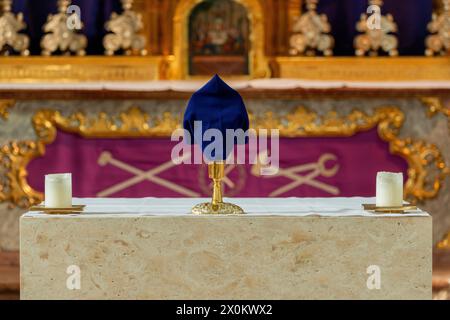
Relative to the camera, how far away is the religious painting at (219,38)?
5441mm

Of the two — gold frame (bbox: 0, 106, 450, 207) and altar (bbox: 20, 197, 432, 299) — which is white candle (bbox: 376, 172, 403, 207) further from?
gold frame (bbox: 0, 106, 450, 207)

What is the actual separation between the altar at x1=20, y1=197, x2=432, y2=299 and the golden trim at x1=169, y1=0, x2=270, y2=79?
9.58 feet

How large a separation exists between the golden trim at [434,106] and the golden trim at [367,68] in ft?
2.12

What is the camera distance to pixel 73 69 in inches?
210

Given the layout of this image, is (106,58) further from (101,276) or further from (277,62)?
(101,276)

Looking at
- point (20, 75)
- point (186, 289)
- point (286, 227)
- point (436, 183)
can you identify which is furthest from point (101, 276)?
point (20, 75)

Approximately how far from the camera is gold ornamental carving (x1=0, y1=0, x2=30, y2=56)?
531 cm

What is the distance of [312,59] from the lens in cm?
534

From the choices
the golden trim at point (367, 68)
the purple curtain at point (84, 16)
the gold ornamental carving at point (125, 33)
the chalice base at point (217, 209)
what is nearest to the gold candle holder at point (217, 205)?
the chalice base at point (217, 209)

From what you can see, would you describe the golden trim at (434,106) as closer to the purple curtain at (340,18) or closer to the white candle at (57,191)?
the purple curtain at (340,18)

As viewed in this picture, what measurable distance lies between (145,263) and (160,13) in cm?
319

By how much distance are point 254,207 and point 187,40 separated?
2.78m

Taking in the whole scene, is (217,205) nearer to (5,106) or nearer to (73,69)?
(5,106)

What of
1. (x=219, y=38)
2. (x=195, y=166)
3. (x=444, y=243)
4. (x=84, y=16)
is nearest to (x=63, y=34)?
(x=84, y=16)
